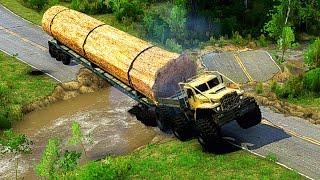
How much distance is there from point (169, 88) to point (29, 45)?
1700cm

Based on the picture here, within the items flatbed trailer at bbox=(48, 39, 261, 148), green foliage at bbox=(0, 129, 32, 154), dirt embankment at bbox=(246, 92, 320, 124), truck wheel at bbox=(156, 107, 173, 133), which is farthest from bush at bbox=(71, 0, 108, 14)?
truck wheel at bbox=(156, 107, 173, 133)

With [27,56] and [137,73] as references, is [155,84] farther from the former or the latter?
[27,56]

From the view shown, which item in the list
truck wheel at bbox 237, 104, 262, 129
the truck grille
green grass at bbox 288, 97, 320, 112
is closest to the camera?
the truck grille

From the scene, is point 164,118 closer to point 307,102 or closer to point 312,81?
point 307,102

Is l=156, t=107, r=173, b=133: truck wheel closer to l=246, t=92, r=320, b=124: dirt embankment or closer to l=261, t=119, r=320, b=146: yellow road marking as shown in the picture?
l=261, t=119, r=320, b=146: yellow road marking

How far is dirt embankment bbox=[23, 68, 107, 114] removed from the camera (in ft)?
89.2

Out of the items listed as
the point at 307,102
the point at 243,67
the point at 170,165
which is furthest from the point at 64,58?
the point at 307,102

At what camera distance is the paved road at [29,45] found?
103ft

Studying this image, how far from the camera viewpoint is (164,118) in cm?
2267

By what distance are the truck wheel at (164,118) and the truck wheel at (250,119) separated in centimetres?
331

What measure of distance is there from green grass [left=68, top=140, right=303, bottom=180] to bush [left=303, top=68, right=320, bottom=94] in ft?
24.6

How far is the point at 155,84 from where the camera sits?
2203 centimetres

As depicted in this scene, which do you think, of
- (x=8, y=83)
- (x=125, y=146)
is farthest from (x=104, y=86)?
(x=125, y=146)

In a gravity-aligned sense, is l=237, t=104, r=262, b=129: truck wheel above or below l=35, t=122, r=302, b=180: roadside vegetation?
above
